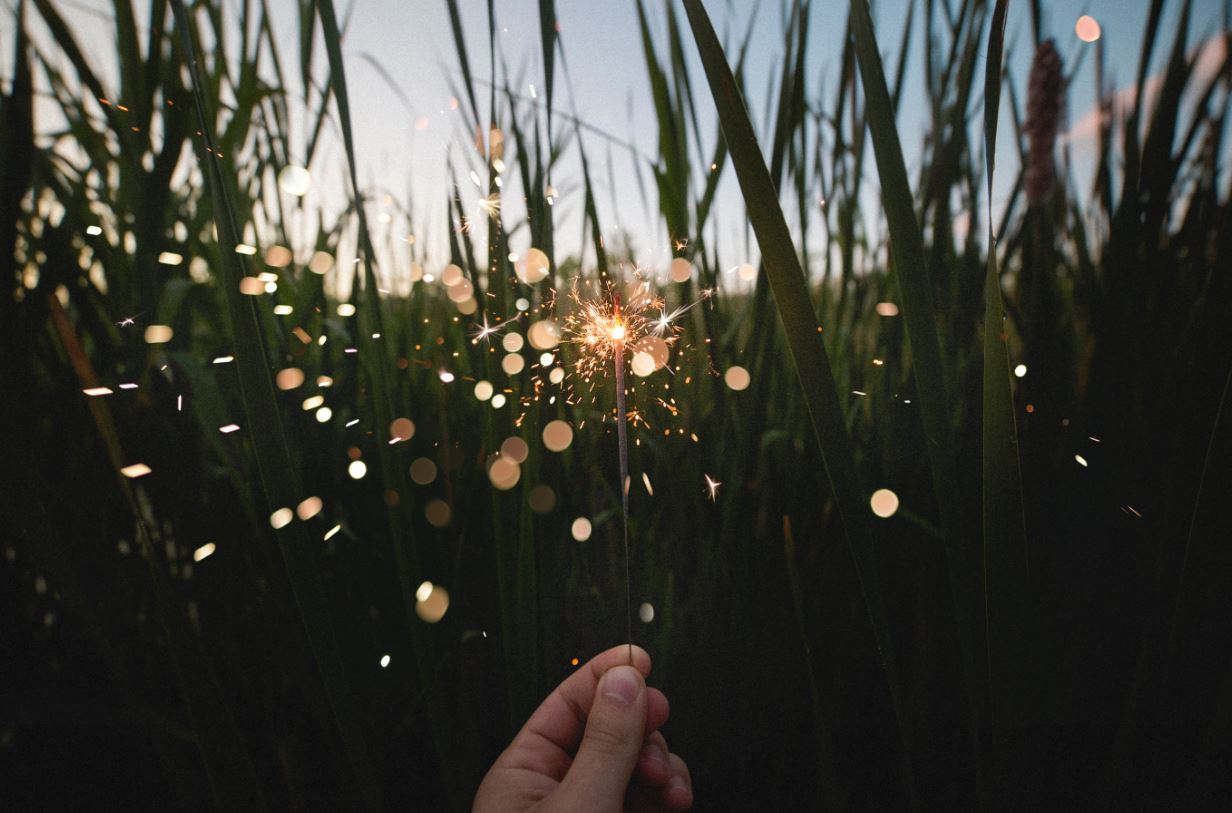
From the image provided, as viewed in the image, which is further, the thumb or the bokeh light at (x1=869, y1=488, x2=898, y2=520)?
the bokeh light at (x1=869, y1=488, x2=898, y2=520)

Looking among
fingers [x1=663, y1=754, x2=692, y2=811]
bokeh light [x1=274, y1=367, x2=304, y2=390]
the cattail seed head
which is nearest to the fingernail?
fingers [x1=663, y1=754, x2=692, y2=811]

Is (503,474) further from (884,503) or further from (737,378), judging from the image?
(884,503)

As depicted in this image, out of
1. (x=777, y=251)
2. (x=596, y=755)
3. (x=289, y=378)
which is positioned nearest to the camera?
(x=777, y=251)

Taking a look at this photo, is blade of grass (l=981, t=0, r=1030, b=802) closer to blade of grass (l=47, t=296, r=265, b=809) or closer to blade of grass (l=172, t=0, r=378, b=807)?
blade of grass (l=172, t=0, r=378, b=807)

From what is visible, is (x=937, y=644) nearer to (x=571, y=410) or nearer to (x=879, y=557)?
(x=879, y=557)

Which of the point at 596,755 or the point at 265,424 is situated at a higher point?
the point at 265,424

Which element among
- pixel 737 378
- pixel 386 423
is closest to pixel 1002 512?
pixel 737 378

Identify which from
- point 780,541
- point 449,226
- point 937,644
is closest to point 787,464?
point 780,541
